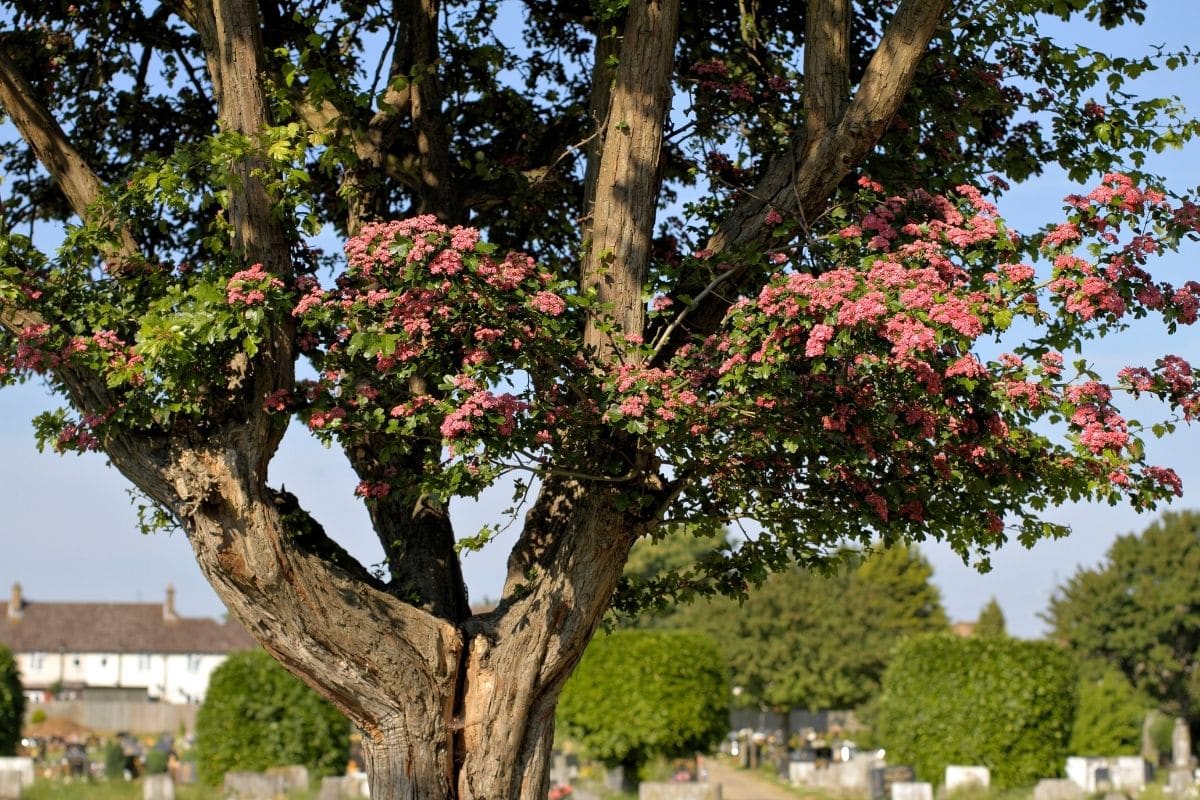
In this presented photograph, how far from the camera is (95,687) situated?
80.6 meters

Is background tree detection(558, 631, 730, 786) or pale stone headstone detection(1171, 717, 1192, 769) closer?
background tree detection(558, 631, 730, 786)

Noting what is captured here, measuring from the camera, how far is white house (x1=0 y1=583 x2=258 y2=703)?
8444 cm

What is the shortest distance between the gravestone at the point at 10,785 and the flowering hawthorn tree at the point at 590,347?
1634cm

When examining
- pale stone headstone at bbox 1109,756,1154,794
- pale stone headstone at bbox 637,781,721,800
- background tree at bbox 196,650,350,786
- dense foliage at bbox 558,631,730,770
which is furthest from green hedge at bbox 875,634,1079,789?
background tree at bbox 196,650,350,786

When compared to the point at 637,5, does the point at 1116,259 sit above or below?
below

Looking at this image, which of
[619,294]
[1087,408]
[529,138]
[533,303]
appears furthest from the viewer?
[529,138]

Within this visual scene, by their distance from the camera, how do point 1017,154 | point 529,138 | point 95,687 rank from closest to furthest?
point 1017,154 → point 529,138 → point 95,687

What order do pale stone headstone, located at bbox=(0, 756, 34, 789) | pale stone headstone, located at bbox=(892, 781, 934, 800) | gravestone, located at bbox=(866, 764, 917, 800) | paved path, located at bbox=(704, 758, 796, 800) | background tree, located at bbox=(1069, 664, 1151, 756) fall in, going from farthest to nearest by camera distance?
1. background tree, located at bbox=(1069, 664, 1151, 756)
2. paved path, located at bbox=(704, 758, 796, 800)
3. gravestone, located at bbox=(866, 764, 917, 800)
4. pale stone headstone, located at bbox=(0, 756, 34, 789)
5. pale stone headstone, located at bbox=(892, 781, 934, 800)

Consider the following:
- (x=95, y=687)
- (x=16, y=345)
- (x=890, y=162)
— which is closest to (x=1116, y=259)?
(x=890, y=162)

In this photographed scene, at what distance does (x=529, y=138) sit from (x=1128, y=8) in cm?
392

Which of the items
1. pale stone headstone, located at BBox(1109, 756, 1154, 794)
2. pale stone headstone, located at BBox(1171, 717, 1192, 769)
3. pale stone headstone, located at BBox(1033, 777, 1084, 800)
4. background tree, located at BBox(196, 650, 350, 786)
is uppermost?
background tree, located at BBox(196, 650, 350, 786)

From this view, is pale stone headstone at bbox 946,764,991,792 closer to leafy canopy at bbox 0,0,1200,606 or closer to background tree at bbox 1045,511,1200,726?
leafy canopy at bbox 0,0,1200,606

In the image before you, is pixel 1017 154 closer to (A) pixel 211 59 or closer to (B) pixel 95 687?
(A) pixel 211 59

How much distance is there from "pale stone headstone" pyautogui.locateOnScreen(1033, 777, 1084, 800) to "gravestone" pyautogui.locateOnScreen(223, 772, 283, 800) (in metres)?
11.7
